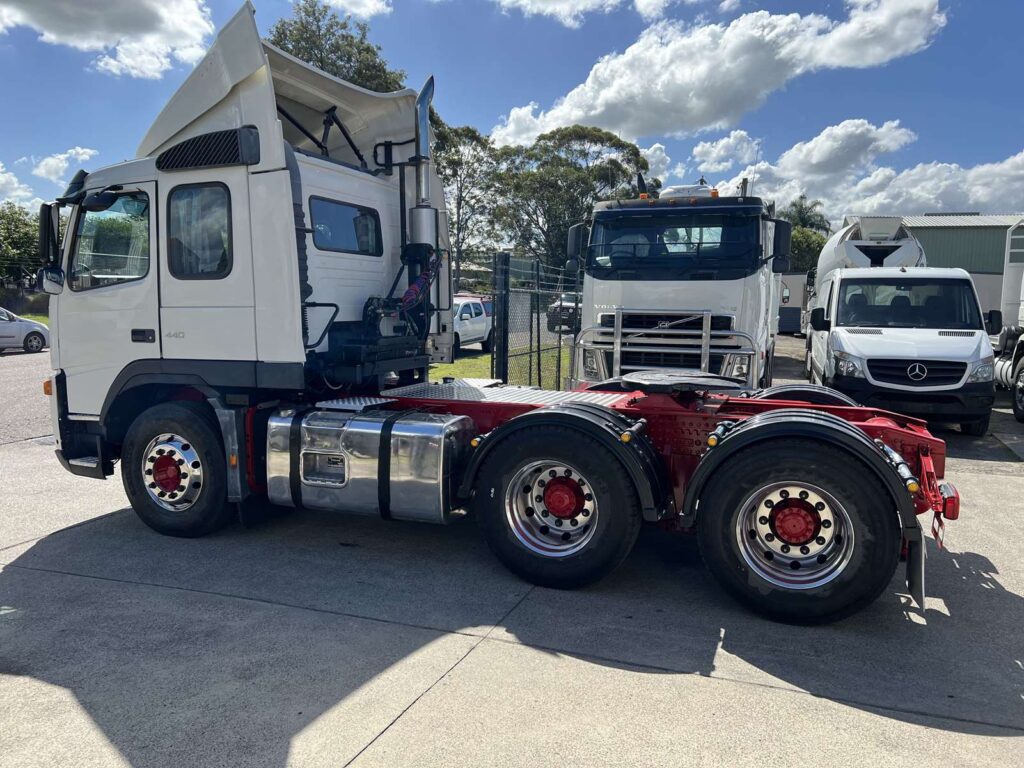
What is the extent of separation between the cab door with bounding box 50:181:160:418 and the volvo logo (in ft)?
28.6

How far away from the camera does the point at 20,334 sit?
857 inches

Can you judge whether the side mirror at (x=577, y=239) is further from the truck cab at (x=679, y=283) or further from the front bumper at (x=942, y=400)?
the front bumper at (x=942, y=400)

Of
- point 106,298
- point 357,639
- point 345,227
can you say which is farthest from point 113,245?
point 357,639

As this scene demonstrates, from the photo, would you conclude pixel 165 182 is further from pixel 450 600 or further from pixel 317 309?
pixel 450 600

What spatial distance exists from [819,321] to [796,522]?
26.1 feet

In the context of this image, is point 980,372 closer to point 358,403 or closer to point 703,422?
point 703,422

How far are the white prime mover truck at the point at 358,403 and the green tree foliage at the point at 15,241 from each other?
37099mm

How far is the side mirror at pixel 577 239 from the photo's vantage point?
9000 mm

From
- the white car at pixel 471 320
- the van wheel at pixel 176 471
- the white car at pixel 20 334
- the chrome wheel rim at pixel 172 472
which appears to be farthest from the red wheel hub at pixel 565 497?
the white car at pixel 20 334

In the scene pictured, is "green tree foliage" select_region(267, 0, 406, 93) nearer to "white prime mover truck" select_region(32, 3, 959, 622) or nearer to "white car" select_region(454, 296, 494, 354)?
"white car" select_region(454, 296, 494, 354)

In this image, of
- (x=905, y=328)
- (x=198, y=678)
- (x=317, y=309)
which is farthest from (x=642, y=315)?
(x=198, y=678)

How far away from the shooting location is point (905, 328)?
1041cm

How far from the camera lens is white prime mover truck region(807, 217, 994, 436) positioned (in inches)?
371

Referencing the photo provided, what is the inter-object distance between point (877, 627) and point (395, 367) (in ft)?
13.3
